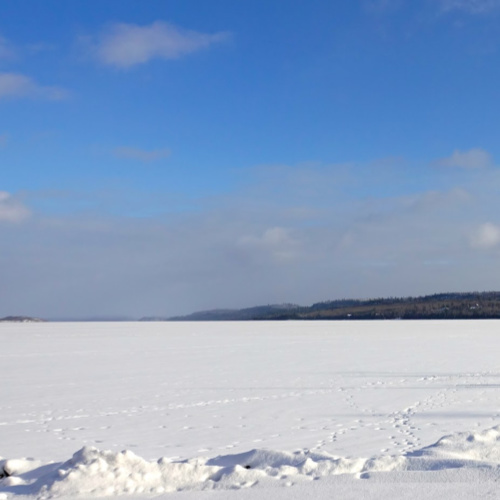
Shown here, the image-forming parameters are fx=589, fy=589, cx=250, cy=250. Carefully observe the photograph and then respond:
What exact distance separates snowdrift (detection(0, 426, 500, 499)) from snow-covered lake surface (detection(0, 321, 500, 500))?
0.01m

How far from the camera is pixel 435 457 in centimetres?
493

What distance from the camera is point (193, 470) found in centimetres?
467

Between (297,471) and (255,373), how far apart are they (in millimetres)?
7587

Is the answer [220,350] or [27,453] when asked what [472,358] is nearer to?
[220,350]

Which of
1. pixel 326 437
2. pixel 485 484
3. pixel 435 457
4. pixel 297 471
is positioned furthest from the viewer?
pixel 326 437

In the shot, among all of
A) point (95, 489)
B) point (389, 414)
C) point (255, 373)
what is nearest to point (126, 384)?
point (255, 373)

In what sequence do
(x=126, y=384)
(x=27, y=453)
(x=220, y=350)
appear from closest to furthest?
(x=27, y=453) < (x=126, y=384) < (x=220, y=350)

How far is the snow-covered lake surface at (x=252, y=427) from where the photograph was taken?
4398 millimetres

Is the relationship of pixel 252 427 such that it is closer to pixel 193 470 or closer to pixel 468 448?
pixel 193 470

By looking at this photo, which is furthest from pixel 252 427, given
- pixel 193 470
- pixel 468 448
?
pixel 468 448

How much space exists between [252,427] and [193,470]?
249 centimetres

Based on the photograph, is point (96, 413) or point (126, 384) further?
point (126, 384)

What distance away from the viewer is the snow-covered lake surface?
173 inches

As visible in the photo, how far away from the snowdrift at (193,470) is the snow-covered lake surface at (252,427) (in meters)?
0.01
